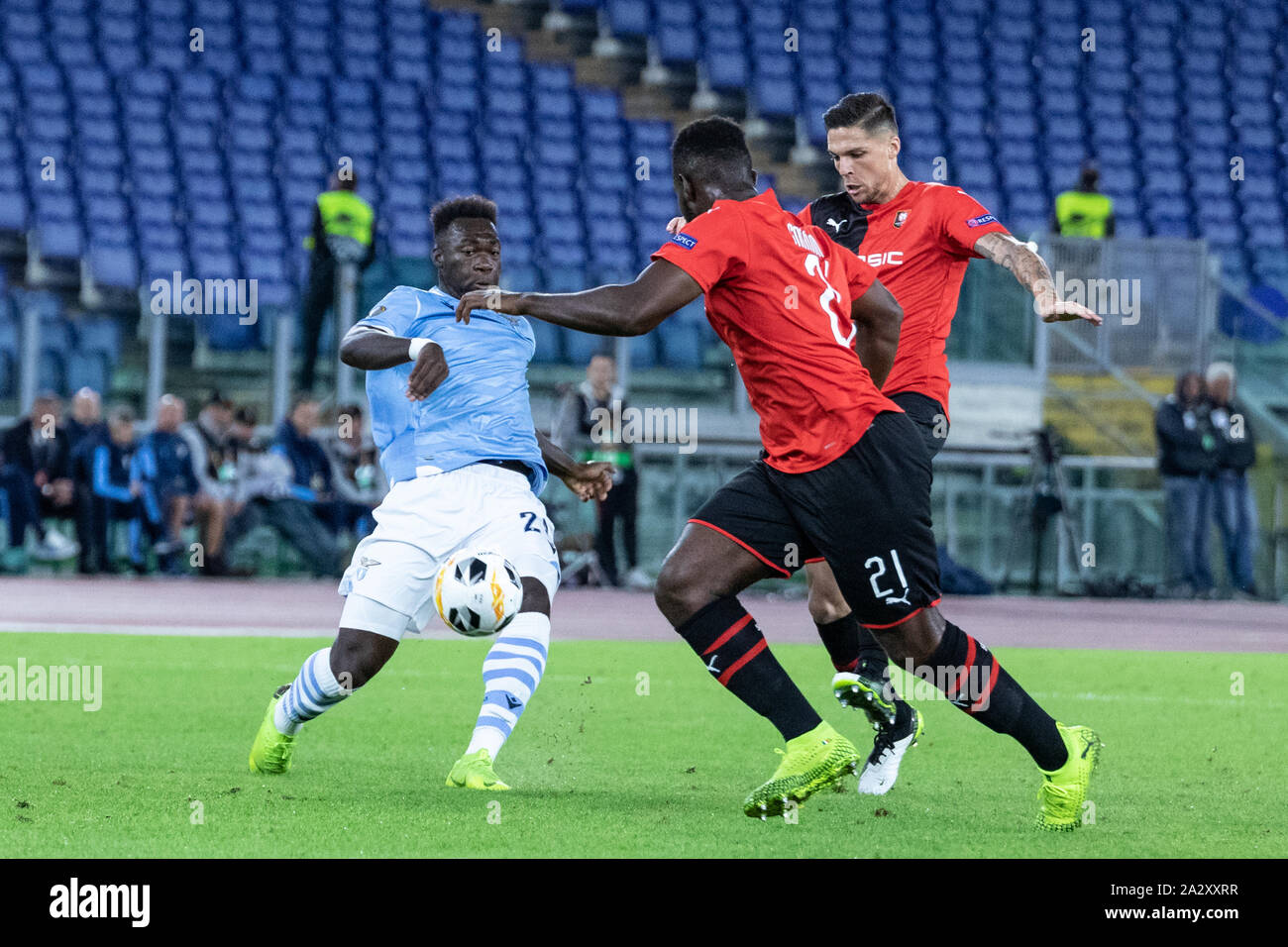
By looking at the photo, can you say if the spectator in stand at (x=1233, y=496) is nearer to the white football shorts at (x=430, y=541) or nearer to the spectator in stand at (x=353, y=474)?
the spectator in stand at (x=353, y=474)

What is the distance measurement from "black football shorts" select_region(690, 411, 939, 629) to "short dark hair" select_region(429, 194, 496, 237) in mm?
1615

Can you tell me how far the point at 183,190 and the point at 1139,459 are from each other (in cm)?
1024

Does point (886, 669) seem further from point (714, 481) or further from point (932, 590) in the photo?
point (714, 481)

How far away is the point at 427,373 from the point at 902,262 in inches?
73.6

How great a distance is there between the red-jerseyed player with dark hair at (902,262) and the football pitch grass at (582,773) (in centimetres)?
46

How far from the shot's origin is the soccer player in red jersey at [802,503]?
15.7 feet

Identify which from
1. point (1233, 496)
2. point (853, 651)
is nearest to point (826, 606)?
point (853, 651)

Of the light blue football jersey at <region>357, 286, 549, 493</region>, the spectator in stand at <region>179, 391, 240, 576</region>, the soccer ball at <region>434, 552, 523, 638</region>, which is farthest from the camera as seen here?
the spectator in stand at <region>179, 391, 240, 576</region>

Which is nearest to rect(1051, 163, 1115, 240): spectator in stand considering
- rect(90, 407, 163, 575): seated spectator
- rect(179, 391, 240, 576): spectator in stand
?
rect(179, 391, 240, 576): spectator in stand

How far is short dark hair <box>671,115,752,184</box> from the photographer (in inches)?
193

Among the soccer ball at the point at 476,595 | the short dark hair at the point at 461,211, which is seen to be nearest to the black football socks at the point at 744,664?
the soccer ball at the point at 476,595

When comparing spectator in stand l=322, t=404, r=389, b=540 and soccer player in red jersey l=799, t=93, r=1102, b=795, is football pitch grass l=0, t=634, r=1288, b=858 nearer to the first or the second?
soccer player in red jersey l=799, t=93, r=1102, b=795

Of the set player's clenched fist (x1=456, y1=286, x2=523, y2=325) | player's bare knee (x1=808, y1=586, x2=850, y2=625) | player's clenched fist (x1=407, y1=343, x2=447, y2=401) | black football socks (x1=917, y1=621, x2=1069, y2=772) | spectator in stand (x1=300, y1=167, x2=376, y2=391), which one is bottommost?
black football socks (x1=917, y1=621, x2=1069, y2=772)

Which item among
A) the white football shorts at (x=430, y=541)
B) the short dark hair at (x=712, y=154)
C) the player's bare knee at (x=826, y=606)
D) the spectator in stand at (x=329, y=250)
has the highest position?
the spectator in stand at (x=329, y=250)
